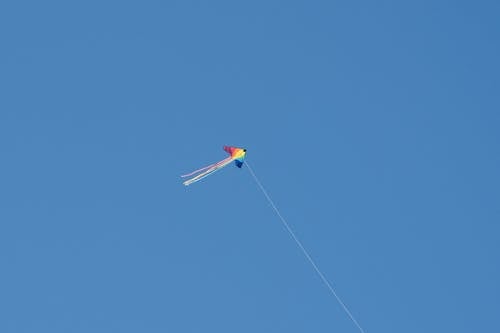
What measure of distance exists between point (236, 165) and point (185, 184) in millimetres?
2002

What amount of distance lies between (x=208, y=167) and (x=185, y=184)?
3.46 feet

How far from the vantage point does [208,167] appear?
2622 centimetres

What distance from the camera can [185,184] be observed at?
25609 mm

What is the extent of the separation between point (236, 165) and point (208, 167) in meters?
1.01

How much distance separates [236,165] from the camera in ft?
87.7
